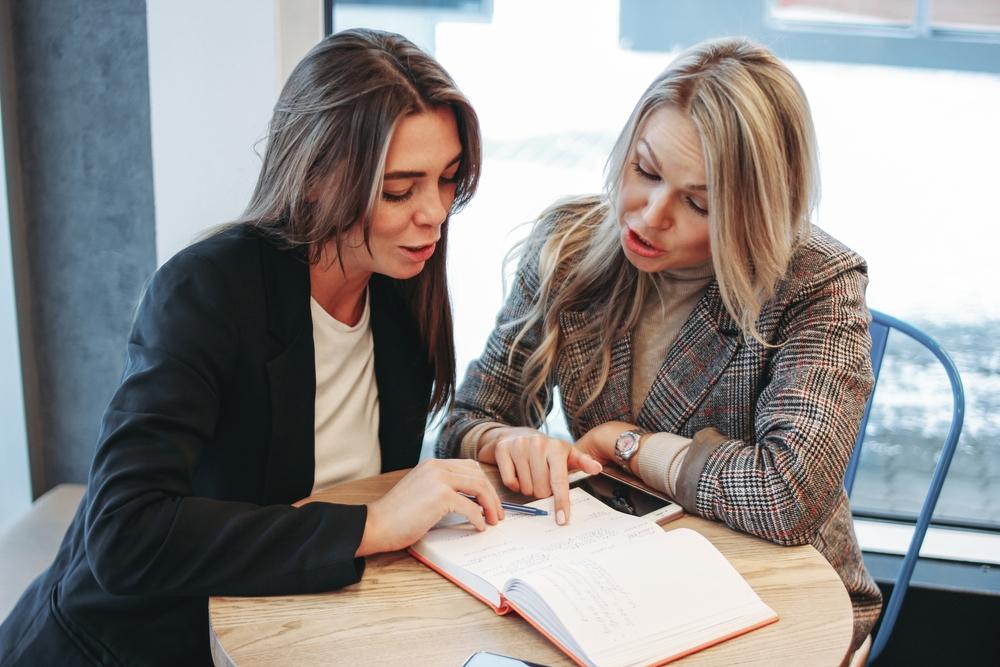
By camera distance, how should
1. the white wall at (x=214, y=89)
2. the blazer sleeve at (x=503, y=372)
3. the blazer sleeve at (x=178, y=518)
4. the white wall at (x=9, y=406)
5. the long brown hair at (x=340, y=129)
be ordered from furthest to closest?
the white wall at (x=9, y=406)
the white wall at (x=214, y=89)
the blazer sleeve at (x=503, y=372)
the long brown hair at (x=340, y=129)
the blazer sleeve at (x=178, y=518)

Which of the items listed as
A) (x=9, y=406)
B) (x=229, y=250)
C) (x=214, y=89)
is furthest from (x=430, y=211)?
(x=9, y=406)

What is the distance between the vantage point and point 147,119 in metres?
2.19

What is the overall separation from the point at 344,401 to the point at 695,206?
0.61 meters

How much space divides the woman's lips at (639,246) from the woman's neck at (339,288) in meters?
0.40

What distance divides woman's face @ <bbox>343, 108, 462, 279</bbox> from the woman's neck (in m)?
0.06

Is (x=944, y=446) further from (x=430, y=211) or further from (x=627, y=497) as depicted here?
(x=430, y=211)

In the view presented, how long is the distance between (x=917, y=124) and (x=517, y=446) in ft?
4.38

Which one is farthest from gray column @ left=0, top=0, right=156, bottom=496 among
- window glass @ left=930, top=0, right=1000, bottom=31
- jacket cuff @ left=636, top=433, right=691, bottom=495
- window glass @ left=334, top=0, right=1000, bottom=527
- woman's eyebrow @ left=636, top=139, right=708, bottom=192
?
window glass @ left=930, top=0, right=1000, bottom=31

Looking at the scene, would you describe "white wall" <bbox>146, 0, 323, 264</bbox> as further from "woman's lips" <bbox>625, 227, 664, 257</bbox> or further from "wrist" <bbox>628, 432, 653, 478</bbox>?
"wrist" <bbox>628, 432, 653, 478</bbox>

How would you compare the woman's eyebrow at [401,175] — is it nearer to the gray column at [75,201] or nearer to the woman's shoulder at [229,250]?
the woman's shoulder at [229,250]

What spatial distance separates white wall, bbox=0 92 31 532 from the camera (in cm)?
228

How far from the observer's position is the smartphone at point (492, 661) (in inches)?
37.0

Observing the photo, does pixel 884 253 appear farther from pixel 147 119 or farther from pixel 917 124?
pixel 147 119

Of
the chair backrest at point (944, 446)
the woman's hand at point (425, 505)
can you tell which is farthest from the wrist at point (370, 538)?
the chair backrest at point (944, 446)
